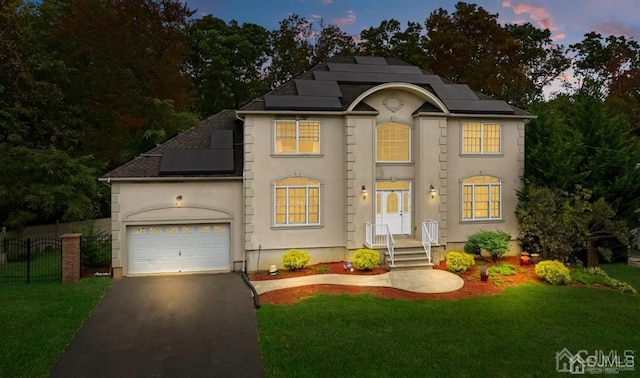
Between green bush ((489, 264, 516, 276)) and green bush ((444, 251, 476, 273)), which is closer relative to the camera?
green bush ((489, 264, 516, 276))

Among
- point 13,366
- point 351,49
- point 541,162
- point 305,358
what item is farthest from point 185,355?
point 351,49

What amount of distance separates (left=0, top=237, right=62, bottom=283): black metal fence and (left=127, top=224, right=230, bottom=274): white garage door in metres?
2.92

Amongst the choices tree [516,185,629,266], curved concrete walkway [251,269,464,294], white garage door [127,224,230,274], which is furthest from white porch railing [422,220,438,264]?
white garage door [127,224,230,274]

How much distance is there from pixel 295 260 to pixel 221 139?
6.22 meters

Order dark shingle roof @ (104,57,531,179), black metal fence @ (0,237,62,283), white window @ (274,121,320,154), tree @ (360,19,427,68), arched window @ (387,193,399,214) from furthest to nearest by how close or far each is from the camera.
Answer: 1. tree @ (360,19,427,68)
2. arched window @ (387,193,399,214)
3. white window @ (274,121,320,154)
4. dark shingle roof @ (104,57,531,179)
5. black metal fence @ (0,237,62,283)

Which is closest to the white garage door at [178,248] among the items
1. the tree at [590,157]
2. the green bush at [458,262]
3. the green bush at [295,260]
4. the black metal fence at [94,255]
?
the black metal fence at [94,255]

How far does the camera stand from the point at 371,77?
722 inches

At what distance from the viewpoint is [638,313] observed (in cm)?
1109

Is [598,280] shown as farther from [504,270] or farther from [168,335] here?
[168,335]

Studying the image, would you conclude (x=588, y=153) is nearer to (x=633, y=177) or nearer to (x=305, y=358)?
(x=633, y=177)

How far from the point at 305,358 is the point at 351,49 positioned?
32138 mm

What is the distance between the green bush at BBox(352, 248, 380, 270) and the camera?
1491 centimetres

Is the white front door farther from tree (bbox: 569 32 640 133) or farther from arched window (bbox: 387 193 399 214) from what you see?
tree (bbox: 569 32 640 133)

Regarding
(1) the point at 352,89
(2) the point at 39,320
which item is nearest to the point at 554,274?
(1) the point at 352,89
